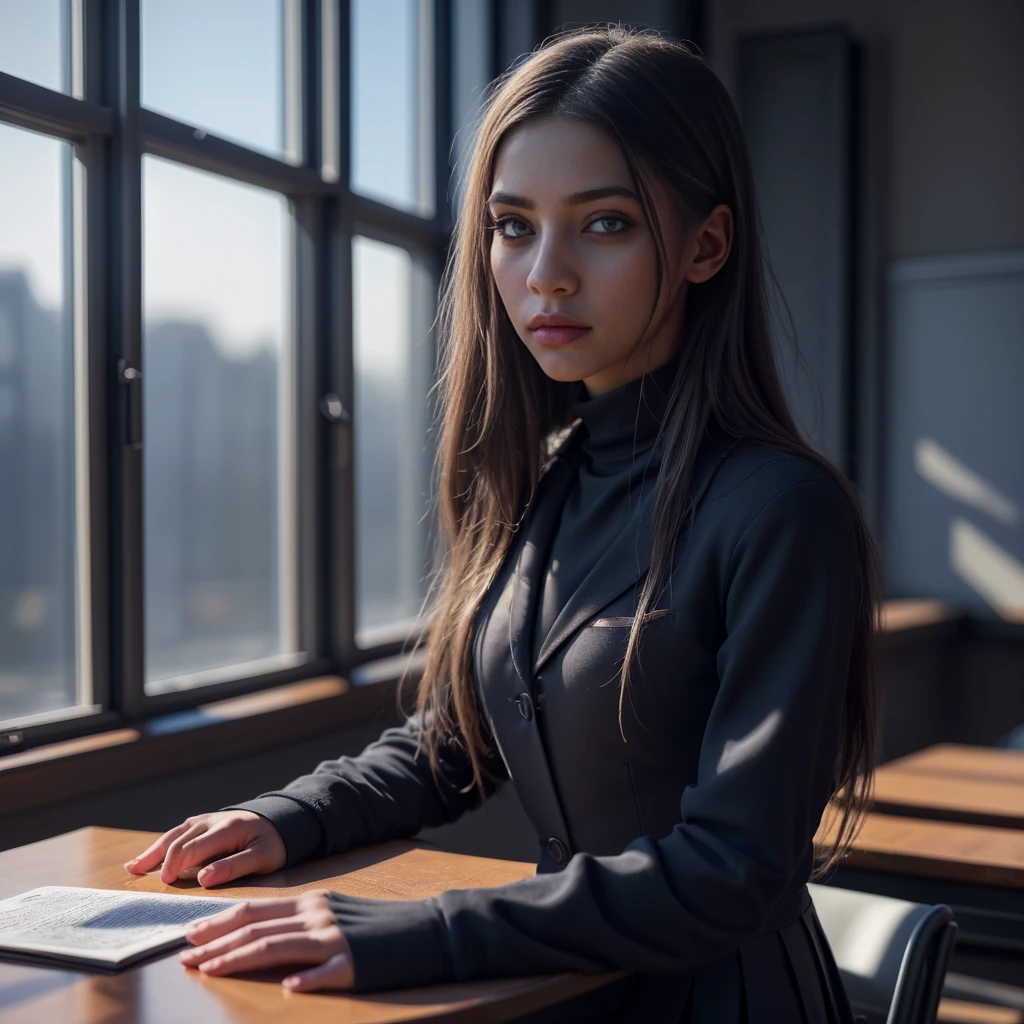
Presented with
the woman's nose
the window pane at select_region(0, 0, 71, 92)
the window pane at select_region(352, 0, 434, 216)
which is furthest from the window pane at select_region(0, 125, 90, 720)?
the woman's nose

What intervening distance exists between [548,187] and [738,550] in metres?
0.45

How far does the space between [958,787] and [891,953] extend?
3.42ft

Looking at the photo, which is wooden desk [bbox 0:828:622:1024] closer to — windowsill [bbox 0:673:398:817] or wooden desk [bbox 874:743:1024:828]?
windowsill [bbox 0:673:398:817]

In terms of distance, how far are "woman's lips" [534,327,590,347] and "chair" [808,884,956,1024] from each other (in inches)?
31.9

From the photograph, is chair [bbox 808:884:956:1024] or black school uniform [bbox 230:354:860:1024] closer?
black school uniform [bbox 230:354:860:1024]

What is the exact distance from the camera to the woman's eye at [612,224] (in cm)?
133

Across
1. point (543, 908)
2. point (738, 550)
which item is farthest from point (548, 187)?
point (543, 908)

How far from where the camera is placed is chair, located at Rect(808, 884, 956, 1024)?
1.50 metres

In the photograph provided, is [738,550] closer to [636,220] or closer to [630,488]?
[630,488]

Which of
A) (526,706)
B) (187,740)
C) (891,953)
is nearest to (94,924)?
(526,706)

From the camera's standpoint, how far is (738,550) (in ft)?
3.92

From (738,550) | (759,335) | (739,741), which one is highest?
(759,335)

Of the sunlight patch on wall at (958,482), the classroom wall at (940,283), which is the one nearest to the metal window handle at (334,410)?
the classroom wall at (940,283)

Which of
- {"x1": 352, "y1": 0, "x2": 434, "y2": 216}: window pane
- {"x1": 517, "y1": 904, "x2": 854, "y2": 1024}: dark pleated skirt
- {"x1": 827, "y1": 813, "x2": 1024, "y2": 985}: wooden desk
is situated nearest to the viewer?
{"x1": 517, "y1": 904, "x2": 854, "y2": 1024}: dark pleated skirt
